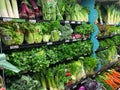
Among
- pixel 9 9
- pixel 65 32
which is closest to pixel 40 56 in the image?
pixel 9 9

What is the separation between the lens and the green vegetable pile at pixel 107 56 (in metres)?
5.91

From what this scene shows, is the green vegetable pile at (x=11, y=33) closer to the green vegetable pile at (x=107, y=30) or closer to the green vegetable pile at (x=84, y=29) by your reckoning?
the green vegetable pile at (x=84, y=29)

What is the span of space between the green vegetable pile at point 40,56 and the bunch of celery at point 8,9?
0.51 meters

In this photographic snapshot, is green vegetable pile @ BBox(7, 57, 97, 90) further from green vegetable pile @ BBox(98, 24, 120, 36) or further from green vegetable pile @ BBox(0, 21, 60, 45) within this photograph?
green vegetable pile @ BBox(98, 24, 120, 36)

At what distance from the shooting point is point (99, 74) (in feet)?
19.2

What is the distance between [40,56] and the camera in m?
3.48

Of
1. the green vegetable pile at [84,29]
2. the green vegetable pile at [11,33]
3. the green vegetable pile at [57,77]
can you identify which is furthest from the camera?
the green vegetable pile at [84,29]

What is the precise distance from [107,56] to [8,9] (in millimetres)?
3544

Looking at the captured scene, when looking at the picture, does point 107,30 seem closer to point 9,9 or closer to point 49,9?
point 49,9

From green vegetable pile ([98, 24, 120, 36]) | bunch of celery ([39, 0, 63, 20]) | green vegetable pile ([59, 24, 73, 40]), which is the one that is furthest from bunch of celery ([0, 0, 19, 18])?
green vegetable pile ([98, 24, 120, 36])

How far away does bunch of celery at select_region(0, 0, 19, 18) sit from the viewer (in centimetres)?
318

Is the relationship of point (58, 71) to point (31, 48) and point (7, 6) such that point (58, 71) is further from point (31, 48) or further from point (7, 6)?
point (7, 6)

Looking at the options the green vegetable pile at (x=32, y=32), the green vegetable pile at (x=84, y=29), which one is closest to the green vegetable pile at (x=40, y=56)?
the green vegetable pile at (x=32, y=32)

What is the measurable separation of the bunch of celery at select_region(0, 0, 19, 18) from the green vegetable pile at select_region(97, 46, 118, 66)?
2.93m
